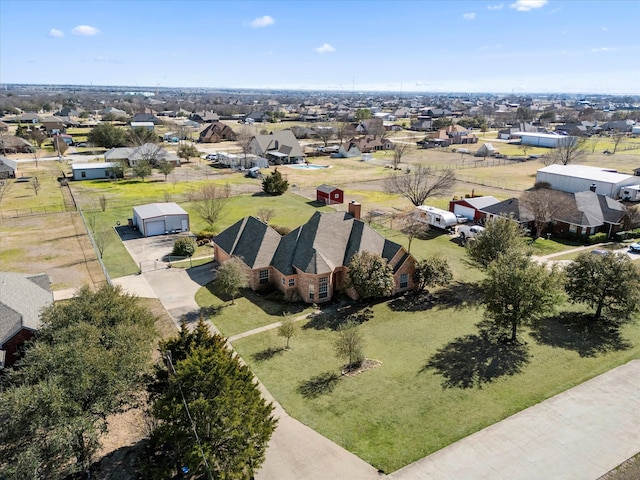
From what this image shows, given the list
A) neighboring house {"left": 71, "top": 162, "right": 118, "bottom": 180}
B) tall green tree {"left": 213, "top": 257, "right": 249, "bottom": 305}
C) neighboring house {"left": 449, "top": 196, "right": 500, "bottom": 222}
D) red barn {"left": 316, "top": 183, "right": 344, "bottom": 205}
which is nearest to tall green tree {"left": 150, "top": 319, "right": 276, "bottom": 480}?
tall green tree {"left": 213, "top": 257, "right": 249, "bottom": 305}

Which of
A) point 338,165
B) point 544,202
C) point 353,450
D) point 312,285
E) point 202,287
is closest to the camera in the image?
point 353,450

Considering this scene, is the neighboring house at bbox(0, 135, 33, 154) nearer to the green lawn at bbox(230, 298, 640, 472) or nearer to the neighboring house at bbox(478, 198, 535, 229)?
the green lawn at bbox(230, 298, 640, 472)

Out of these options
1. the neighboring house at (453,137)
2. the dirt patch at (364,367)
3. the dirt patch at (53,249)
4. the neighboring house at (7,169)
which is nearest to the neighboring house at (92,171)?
the neighboring house at (7,169)

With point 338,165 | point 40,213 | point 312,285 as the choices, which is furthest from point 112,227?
point 338,165

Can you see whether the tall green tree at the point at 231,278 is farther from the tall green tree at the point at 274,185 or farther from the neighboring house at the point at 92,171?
the neighboring house at the point at 92,171

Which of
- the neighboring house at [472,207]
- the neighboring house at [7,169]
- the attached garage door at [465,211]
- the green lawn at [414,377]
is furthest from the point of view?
the neighboring house at [7,169]

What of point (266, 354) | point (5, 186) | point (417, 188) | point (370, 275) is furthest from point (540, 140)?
point (5, 186)

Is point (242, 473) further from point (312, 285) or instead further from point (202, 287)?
point (202, 287)
